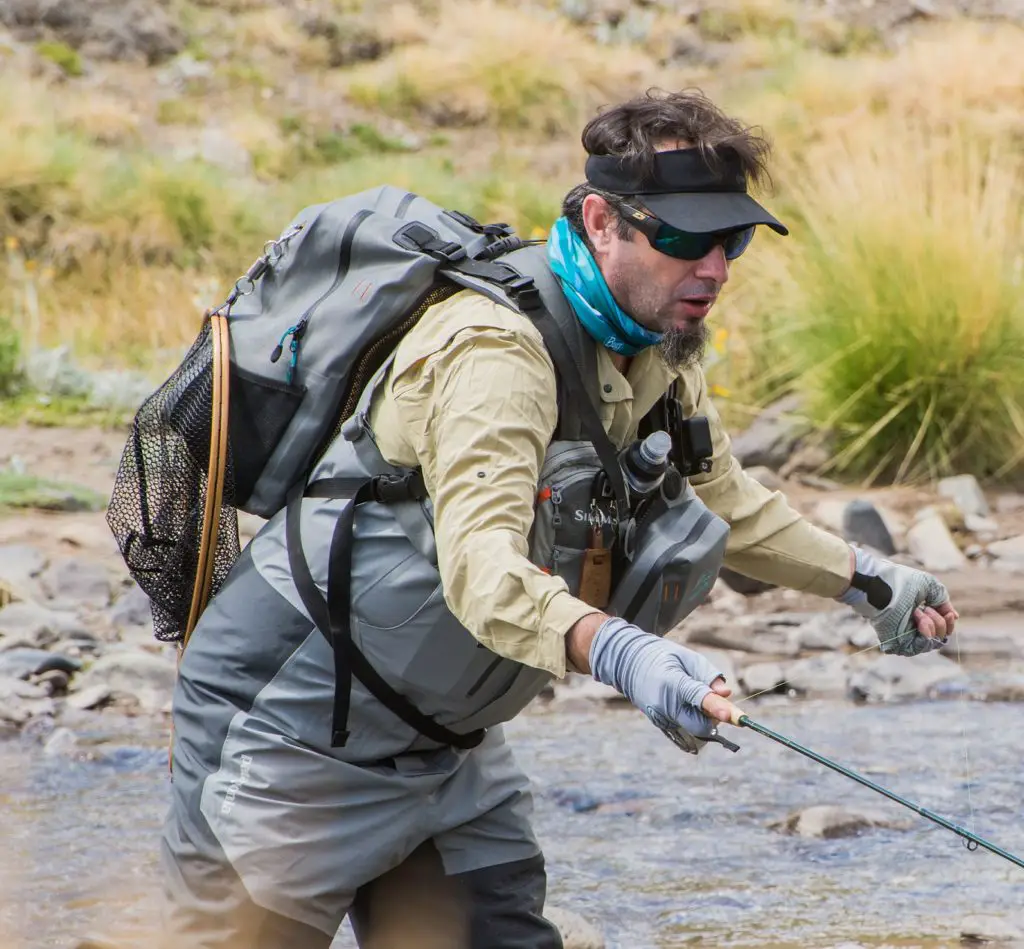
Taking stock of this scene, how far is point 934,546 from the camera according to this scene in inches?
291

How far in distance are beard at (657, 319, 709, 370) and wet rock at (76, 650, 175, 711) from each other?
12.5 ft

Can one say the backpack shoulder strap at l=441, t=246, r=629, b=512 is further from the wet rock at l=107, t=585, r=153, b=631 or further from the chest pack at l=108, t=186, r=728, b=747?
the wet rock at l=107, t=585, r=153, b=631

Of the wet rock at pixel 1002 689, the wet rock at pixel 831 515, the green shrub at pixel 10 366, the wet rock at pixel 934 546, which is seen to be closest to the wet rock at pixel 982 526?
the wet rock at pixel 934 546

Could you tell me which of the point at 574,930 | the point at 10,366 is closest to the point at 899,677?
the point at 574,930

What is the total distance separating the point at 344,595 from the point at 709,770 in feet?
10.2

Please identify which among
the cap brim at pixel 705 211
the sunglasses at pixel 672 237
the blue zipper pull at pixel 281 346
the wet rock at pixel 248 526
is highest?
the cap brim at pixel 705 211

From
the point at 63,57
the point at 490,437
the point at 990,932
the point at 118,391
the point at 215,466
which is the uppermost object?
the point at 490,437

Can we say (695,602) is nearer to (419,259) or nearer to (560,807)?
(419,259)

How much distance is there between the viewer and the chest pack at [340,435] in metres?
2.56

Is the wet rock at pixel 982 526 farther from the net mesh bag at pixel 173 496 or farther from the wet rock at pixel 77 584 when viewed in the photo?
the net mesh bag at pixel 173 496

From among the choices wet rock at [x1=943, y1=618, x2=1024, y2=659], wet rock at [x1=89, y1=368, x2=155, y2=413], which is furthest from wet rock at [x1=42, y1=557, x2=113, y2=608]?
wet rock at [x1=943, y1=618, x2=1024, y2=659]

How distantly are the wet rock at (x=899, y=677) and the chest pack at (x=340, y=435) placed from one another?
350cm

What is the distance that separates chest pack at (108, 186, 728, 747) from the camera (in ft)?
8.41

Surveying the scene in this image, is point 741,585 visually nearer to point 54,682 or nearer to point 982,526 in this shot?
point 982,526
